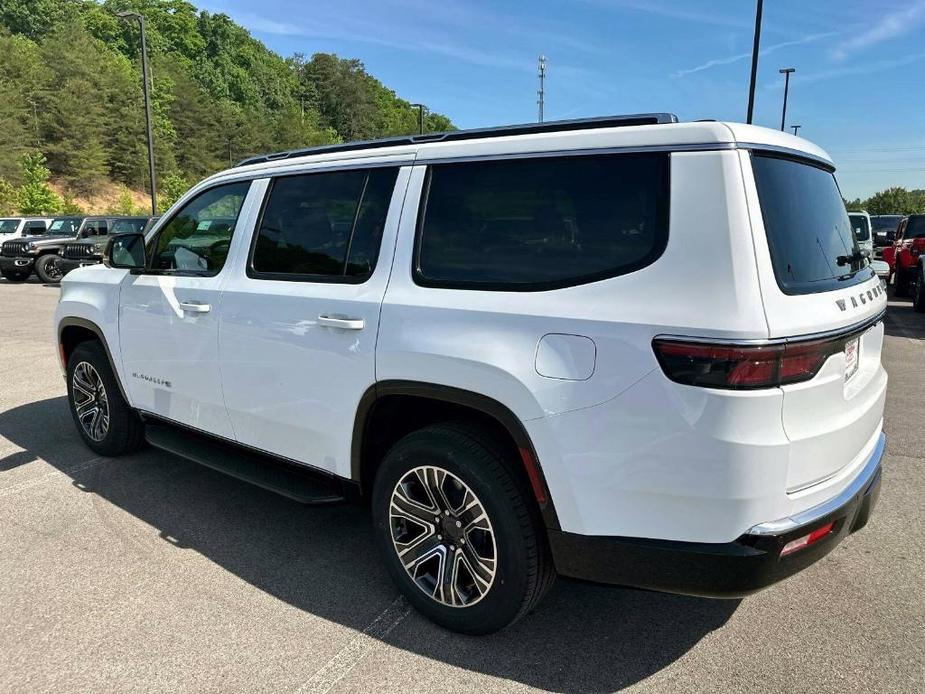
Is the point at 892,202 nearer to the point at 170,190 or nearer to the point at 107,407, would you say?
the point at 170,190

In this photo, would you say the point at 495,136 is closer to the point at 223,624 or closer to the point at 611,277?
the point at 611,277

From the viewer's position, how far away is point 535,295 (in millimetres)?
2334

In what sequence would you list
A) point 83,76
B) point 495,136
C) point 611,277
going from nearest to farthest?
point 611,277 < point 495,136 < point 83,76

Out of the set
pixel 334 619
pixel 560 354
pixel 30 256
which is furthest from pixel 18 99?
pixel 560 354

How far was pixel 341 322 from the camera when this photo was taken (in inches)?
111

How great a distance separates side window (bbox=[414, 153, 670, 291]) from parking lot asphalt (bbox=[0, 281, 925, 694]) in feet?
4.76

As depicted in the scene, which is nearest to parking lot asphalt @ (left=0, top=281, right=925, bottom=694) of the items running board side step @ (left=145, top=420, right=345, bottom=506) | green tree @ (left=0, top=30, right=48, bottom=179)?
running board side step @ (left=145, top=420, right=345, bottom=506)

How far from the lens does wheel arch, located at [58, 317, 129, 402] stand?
438 cm

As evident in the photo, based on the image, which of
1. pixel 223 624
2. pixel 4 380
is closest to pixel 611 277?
pixel 223 624

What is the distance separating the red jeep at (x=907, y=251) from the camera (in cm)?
1394

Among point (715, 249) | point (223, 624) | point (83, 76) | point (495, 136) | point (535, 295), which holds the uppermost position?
point (83, 76)

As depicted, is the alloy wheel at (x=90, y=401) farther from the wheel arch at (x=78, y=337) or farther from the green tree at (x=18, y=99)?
the green tree at (x=18, y=99)

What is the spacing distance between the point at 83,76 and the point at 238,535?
64526mm

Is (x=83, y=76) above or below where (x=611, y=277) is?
above
